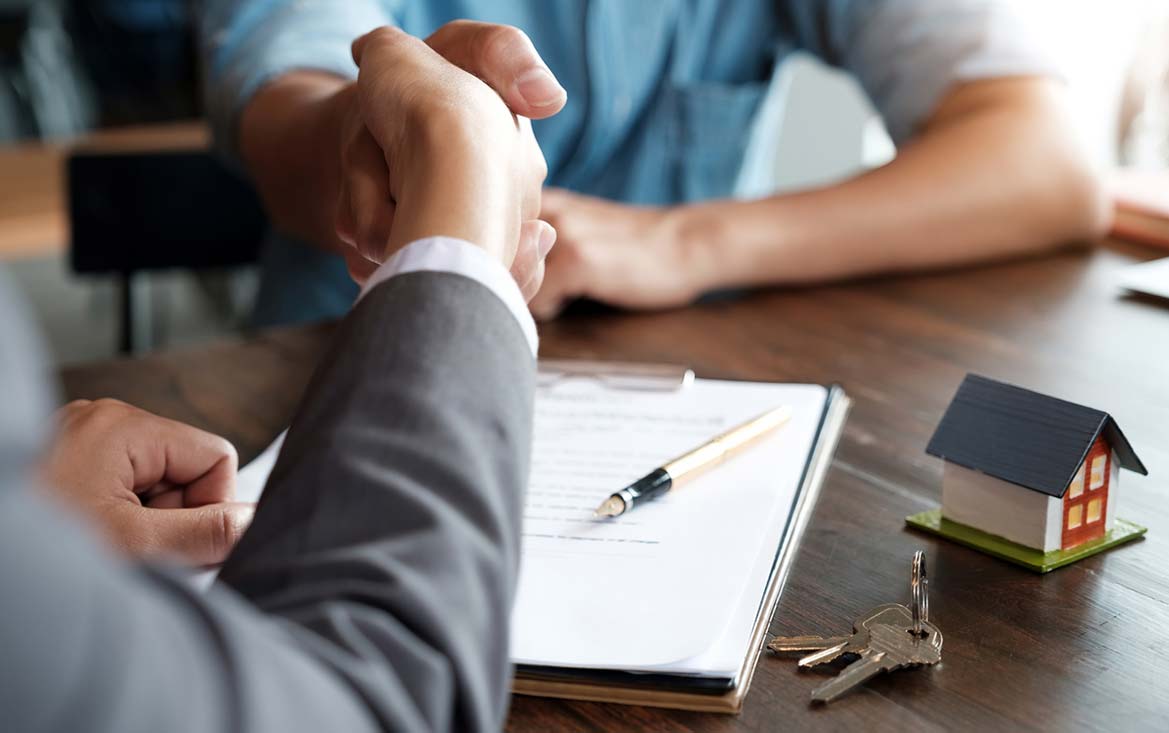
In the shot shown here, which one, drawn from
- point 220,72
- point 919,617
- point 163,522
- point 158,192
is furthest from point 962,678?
point 158,192

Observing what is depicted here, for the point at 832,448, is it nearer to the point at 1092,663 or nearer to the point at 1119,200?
the point at 1092,663

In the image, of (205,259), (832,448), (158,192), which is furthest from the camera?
(205,259)

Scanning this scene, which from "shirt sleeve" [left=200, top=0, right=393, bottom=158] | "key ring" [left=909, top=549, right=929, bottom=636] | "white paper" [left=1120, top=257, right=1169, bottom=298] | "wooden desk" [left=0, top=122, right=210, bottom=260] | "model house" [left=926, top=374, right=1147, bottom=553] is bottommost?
"wooden desk" [left=0, top=122, right=210, bottom=260]

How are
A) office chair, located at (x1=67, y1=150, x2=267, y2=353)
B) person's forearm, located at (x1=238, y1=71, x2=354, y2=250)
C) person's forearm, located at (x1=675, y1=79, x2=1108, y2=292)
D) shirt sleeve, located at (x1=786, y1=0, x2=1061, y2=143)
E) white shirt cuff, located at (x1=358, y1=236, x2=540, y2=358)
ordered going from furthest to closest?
office chair, located at (x1=67, y1=150, x2=267, y2=353)
shirt sleeve, located at (x1=786, y1=0, x2=1061, y2=143)
person's forearm, located at (x1=675, y1=79, x2=1108, y2=292)
person's forearm, located at (x1=238, y1=71, x2=354, y2=250)
white shirt cuff, located at (x1=358, y1=236, x2=540, y2=358)

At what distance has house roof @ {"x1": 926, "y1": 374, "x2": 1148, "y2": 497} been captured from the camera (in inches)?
20.5

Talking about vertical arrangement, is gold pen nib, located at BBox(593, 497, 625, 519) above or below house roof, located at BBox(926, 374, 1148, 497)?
below

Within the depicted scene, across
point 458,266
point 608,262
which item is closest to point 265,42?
point 608,262

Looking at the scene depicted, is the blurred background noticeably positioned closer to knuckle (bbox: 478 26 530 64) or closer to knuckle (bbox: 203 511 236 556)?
knuckle (bbox: 203 511 236 556)

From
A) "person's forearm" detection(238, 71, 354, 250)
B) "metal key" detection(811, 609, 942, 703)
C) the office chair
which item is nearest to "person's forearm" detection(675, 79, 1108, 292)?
"person's forearm" detection(238, 71, 354, 250)

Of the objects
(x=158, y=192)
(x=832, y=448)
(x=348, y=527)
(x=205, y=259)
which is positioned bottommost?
(x=205, y=259)

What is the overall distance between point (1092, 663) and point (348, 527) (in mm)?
315

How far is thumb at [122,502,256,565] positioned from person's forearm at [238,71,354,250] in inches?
15.2

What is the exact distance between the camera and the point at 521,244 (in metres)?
0.53

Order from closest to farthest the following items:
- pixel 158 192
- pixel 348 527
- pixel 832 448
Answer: pixel 348 527
pixel 832 448
pixel 158 192
